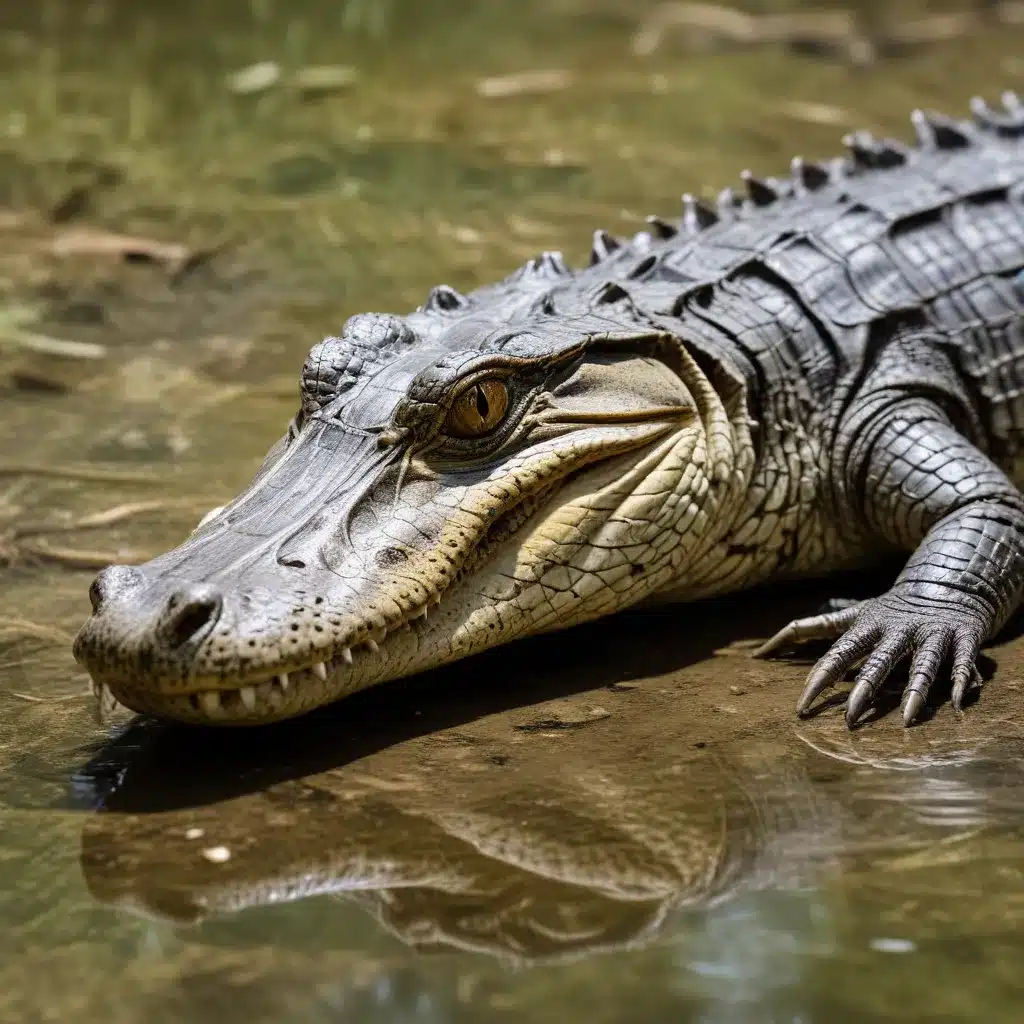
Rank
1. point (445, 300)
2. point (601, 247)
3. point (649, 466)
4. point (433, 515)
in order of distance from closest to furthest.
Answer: point (433, 515) → point (649, 466) → point (445, 300) → point (601, 247)

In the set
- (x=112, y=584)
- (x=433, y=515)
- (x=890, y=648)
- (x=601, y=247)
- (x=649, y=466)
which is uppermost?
(x=601, y=247)

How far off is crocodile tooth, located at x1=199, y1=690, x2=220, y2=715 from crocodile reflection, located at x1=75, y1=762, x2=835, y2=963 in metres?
0.21

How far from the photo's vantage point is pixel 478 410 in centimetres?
400

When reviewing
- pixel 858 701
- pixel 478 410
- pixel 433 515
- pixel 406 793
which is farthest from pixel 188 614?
pixel 858 701

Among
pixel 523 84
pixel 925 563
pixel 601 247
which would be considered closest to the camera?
pixel 925 563

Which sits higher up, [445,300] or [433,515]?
[445,300]

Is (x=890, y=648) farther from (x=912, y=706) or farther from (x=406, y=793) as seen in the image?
(x=406, y=793)

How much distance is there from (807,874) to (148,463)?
3.32 m

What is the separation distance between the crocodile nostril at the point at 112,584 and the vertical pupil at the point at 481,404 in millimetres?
972

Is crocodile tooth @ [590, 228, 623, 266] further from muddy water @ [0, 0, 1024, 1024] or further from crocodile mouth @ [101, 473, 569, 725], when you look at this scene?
crocodile mouth @ [101, 473, 569, 725]

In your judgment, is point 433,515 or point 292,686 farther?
point 433,515

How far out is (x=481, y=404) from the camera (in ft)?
13.1

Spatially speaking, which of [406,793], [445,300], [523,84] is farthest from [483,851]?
[523,84]

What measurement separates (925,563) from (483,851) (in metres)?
1.75
